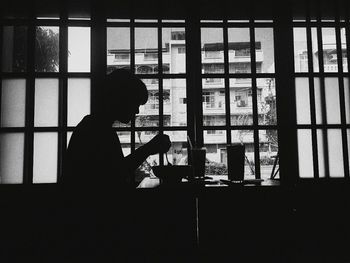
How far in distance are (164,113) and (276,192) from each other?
4.59 ft

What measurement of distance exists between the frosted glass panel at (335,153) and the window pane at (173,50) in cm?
140

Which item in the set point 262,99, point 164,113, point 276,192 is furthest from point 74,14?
point 276,192

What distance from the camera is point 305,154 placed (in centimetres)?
250

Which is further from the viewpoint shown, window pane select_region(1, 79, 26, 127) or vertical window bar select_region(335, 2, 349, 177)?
vertical window bar select_region(335, 2, 349, 177)

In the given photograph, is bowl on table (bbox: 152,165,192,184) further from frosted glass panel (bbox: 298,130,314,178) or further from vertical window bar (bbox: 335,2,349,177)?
vertical window bar (bbox: 335,2,349,177)

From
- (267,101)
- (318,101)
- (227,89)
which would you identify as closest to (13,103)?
(227,89)

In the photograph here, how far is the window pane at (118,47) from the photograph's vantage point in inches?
95.6

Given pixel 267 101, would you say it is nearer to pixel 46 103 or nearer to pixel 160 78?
pixel 160 78

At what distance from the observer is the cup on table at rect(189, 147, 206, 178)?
57.6 inches

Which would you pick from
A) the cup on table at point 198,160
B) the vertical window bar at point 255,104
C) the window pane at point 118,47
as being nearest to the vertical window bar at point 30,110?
the window pane at point 118,47

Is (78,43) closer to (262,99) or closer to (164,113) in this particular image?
(164,113)

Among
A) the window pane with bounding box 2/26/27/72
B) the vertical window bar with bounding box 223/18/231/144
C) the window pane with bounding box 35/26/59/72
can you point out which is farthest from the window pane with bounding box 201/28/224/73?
the window pane with bounding box 2/26/27/72

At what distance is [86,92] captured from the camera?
2.40 metres

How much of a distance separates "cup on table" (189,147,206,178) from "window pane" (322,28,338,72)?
1720mm
